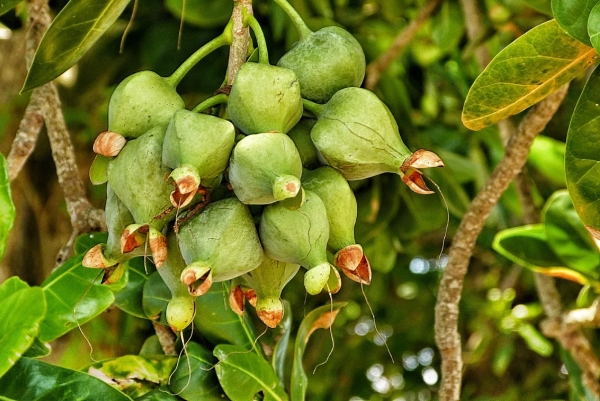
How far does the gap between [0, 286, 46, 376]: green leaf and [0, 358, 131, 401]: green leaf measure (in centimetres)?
4

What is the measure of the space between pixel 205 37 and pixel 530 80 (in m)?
1.08

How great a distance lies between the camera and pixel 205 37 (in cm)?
188

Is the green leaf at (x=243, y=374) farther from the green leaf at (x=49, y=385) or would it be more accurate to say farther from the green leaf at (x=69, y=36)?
the green leaf at (x=69, y=36)

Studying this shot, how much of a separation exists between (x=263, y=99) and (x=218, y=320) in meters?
0.44

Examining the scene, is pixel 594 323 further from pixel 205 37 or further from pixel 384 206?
pixel 205 37

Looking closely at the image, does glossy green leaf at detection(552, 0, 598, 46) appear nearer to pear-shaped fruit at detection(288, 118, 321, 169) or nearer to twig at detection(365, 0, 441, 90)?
pear-shaped fruit at detection(288, 118, 321, 169)

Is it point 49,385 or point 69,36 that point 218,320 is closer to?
point 49,385

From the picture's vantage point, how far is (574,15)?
2.84 ft

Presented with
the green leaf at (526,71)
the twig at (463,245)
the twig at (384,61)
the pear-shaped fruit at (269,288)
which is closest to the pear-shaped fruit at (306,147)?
the pear-shaped fruit at (269,288)

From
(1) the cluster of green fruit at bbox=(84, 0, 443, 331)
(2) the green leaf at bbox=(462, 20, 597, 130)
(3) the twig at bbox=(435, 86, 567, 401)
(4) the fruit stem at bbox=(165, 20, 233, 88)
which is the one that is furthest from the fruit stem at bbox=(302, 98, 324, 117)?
(3) the twig at bbox=(435, 86, 567, 401)

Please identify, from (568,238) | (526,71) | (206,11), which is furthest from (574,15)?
(206,11)

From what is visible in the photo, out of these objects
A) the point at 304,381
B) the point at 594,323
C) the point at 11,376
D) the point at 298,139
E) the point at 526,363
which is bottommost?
the point at 526,363

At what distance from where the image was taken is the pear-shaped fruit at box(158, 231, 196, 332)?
0.76m

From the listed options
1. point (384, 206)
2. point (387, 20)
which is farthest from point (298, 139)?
point (387, 20)
